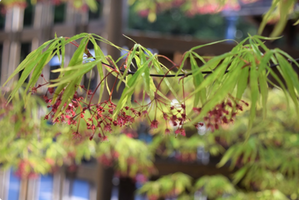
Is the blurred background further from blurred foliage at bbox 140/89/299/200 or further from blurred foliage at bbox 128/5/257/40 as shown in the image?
blurred foliage at bbox 128/5/257/40

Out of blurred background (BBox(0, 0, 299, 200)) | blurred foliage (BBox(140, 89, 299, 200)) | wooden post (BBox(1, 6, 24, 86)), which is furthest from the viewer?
wooden post (BBox(1, 6, 24, 86))

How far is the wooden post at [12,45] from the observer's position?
13.0 feet

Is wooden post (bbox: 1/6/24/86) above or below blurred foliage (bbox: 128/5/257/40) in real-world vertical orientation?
A: below

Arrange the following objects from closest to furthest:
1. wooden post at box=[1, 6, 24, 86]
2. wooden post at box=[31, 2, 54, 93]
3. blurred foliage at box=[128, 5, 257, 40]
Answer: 1. wooden post at box=[31, 2, 54, 93]
2. wooden post at box=[1, 6, 24, 86]
3. blurred foliage at box=[128, 5, 257, 40]

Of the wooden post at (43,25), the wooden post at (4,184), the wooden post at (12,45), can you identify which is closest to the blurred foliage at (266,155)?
the wooden post at (43,25)

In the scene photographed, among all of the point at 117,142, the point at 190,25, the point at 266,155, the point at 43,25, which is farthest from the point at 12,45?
the point at 190,25

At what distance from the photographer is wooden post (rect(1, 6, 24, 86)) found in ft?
13.0

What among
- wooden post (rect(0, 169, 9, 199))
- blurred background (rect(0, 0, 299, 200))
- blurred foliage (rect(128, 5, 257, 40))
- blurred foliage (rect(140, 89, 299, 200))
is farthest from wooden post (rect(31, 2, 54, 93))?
blurred foliage (rect(128, 5, 257, 40))

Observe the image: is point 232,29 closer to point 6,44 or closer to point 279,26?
point 6,44

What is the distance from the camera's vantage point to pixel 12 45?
13.1 ft

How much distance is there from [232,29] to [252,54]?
10.2 metres

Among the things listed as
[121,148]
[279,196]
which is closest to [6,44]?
[121,148]

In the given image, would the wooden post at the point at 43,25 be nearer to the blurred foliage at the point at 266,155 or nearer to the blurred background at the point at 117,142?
the blurred background at the point at 117,142

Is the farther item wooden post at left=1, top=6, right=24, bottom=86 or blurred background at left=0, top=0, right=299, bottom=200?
wooden post at left=1, top=6, right=24, bottom=86
